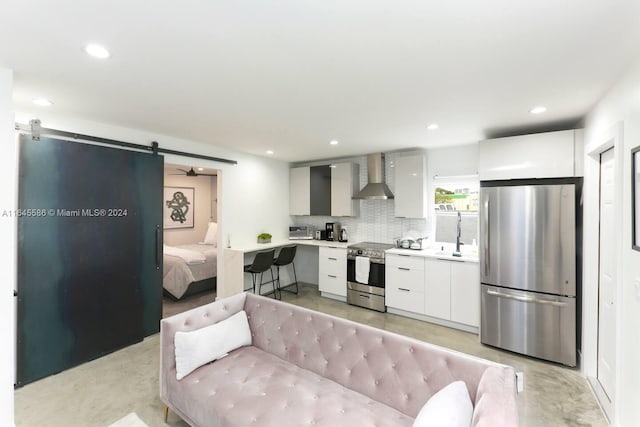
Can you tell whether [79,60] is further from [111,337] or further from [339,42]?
[111,337]

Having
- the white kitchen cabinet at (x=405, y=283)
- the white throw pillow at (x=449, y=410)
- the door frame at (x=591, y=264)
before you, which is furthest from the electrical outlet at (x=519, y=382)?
the white kitchen cabinet at (x=405, y=283)

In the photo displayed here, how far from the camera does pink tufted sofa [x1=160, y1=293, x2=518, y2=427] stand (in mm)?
1448

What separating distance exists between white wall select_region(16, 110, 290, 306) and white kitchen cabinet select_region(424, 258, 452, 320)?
274 cm

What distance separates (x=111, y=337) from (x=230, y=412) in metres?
2.20

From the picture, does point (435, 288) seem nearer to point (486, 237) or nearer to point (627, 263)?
point (486, 237)

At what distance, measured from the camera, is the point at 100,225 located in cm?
286

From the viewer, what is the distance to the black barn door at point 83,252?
2.43 meters

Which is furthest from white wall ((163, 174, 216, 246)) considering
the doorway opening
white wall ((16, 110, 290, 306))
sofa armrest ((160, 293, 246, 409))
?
sofa armrest ((160, 293, 246, 409))

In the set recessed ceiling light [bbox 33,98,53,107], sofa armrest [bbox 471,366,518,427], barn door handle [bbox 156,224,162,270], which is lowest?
sofa armrest [bbox 471,366,518,427]

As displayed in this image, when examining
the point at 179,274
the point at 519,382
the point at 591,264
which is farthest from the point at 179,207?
the point at 591,264

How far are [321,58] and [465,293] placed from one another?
3.12 meters

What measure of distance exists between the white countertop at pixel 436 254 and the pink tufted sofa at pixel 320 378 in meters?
2.08

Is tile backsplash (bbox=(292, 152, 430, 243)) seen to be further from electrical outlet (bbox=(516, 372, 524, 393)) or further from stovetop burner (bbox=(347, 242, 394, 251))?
electrical outlet (bbox=(516, 372, 524, 393))

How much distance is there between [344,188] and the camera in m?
4.82
